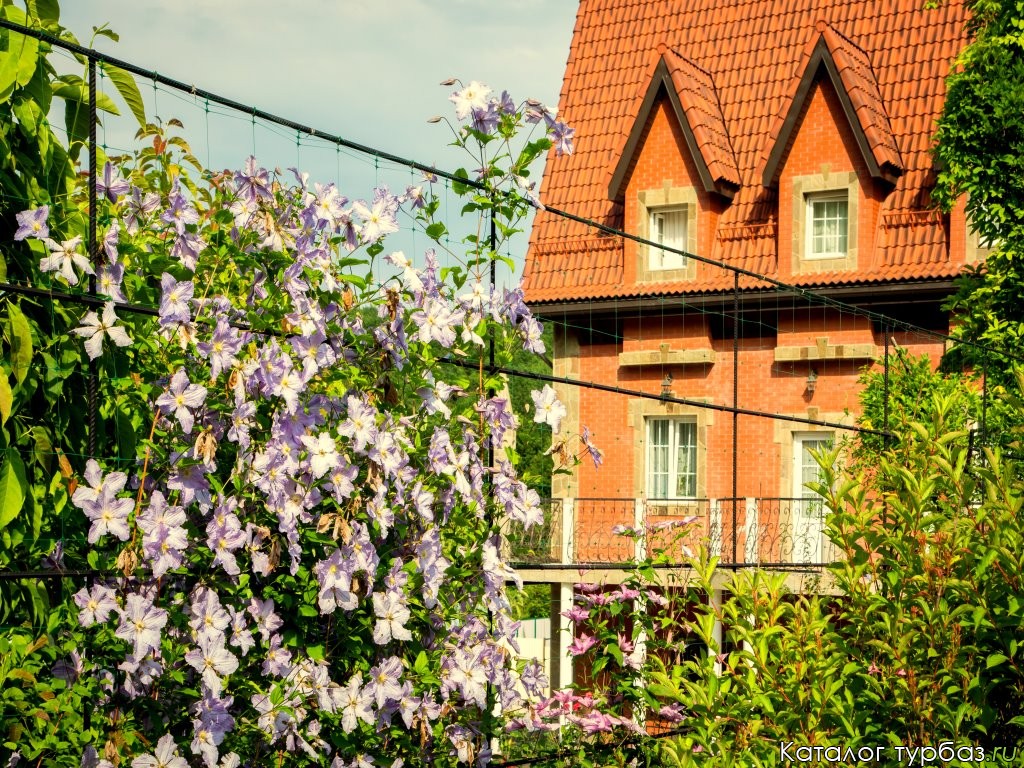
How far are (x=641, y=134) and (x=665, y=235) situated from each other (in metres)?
1.53

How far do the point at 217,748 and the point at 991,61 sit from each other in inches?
537

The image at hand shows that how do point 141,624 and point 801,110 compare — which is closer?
point 141,624

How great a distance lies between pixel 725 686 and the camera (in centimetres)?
360

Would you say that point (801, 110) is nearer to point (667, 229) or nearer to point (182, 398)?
point (667, 229)

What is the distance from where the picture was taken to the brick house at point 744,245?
1761cm

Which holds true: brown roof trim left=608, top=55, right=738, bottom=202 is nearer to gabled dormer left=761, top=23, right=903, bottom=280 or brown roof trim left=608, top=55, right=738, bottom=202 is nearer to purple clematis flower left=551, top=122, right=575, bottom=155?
gabled dormer left=761, top=23, right=903, bottom=280

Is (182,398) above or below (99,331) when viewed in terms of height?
below

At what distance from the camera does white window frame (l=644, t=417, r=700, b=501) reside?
18906mm

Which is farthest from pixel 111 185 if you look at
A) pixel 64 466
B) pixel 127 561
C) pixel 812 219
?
pixel 812 219

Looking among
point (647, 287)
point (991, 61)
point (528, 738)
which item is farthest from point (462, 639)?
point (647, 287)

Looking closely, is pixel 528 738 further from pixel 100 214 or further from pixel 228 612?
pixel 100 214

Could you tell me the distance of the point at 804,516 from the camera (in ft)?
55.1

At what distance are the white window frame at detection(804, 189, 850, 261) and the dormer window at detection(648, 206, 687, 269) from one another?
1.78 meters

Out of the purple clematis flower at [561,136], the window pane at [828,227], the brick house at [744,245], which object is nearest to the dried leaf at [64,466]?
the purple clematis flower at [561,136]
